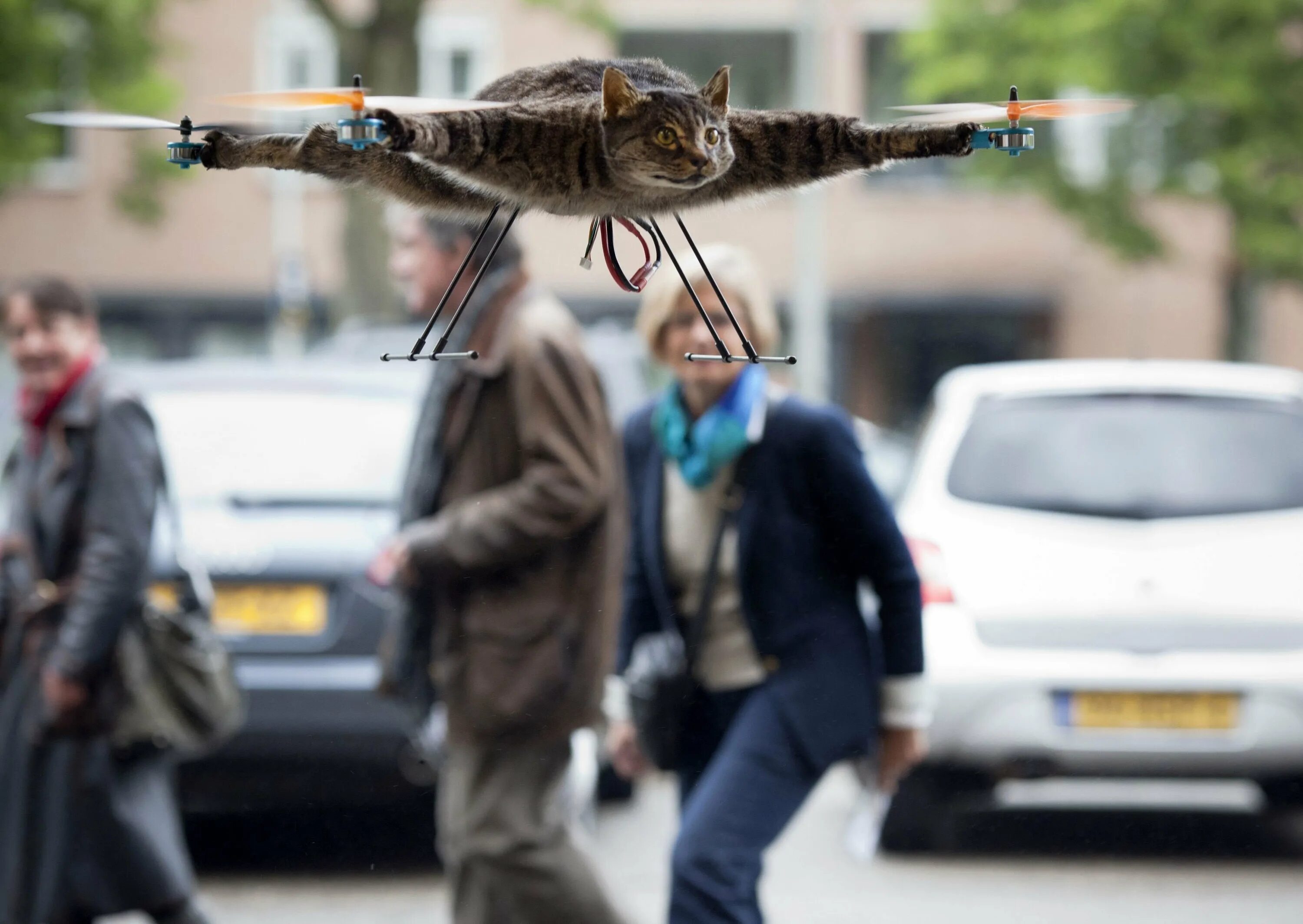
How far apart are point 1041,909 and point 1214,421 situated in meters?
1.58

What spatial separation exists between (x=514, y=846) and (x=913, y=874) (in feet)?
9.26

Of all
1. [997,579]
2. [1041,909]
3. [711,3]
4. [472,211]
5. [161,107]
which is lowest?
[1041,909]

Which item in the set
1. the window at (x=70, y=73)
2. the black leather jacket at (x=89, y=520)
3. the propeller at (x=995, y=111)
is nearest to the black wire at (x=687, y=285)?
the propeller at (x=995, y=111)

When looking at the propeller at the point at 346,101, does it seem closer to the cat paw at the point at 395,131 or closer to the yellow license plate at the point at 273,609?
the cat paw at the point at 395,131

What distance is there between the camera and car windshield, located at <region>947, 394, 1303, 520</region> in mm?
5602

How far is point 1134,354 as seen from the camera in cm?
2670

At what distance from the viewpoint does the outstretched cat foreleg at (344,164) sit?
2.39ft

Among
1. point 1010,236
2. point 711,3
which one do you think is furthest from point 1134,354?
point 711,3

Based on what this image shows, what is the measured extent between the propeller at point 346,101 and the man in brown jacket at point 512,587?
296cm

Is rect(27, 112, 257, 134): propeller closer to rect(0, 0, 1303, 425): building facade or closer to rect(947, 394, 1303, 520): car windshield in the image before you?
rect(947, 394, 1303, 520): car windshield

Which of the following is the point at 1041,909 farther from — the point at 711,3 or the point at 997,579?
the point at 711,3

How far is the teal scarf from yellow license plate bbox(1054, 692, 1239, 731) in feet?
7.96

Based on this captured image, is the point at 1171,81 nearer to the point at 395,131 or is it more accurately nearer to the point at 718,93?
the point at 718,93

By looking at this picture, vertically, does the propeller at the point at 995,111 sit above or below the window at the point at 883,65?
below
